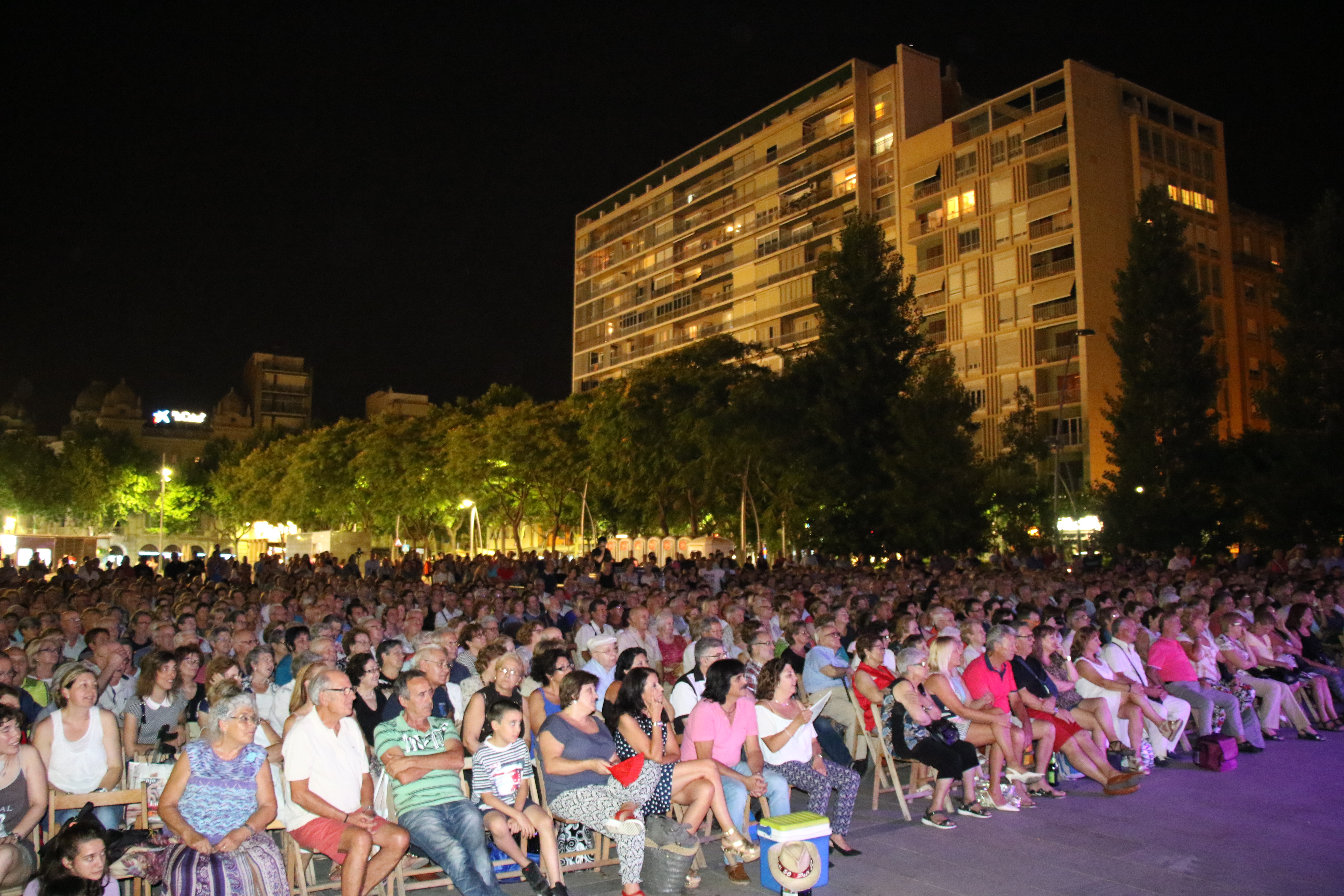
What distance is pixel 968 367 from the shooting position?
47.6 m

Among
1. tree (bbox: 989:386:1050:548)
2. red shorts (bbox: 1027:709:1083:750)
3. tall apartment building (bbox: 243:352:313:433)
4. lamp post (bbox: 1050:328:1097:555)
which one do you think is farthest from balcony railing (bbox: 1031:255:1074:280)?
tall apartment building (bbox: 243:352:313:433)

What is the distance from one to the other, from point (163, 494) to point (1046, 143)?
46922mm

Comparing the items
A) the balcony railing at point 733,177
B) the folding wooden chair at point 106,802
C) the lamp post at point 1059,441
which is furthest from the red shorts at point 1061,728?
the balcony railing at point 733,177

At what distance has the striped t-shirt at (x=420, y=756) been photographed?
5.36 metres

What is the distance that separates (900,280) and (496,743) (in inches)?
923

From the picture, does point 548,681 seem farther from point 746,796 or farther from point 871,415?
point 871,415

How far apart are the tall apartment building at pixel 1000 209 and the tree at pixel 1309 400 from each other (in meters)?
8.39

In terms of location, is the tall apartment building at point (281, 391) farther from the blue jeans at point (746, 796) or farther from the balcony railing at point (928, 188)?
the blue jeans at point (746, 796)

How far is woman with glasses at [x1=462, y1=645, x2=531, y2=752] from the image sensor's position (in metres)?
5.95

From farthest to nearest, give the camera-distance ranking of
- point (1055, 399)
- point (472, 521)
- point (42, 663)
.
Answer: point (472, 521)
point (1055, 399)
point (42, 663)

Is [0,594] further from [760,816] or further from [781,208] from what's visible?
[781,208]

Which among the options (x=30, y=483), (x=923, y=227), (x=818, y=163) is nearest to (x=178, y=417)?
(x=30, y=483)

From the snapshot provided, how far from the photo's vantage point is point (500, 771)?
5504mm

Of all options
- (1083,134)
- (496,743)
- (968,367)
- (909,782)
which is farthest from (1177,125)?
(496,743)
